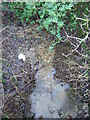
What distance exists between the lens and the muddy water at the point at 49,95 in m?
3.62

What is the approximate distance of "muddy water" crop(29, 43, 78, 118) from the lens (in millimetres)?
3615

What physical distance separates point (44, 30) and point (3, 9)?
948 millimetres

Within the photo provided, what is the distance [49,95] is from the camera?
3789mm

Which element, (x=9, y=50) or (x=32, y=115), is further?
(x=9, y=50)

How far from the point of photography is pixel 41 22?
443cm

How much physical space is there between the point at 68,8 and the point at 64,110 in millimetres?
1747

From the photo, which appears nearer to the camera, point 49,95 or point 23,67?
point 49,95

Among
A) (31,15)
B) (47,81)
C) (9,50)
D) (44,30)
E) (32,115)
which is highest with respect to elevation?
(31,15)

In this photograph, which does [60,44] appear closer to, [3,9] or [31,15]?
[31,15]

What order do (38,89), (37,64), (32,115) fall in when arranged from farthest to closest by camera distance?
(37,64) < (38,89) < (32,115)

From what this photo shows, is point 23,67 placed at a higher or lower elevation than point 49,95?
higher

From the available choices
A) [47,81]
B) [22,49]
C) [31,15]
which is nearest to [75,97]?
[47,81]

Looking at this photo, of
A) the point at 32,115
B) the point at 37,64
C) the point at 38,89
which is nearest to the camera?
the point at 32,115

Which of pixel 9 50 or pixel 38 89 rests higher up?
pixel 9 50
